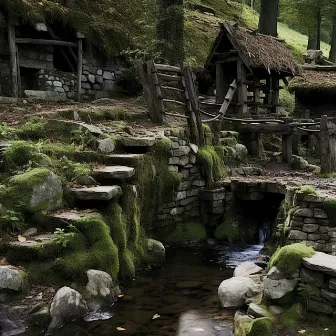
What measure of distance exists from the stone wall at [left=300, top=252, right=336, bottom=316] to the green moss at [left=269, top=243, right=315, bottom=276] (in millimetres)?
106

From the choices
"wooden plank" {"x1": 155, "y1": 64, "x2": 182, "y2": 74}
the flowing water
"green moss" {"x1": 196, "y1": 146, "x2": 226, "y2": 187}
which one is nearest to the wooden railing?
"wooden plank" {"x1": 155, "y1": 64, "x2": 182, "y2": 74}

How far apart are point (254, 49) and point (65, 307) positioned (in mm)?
11252

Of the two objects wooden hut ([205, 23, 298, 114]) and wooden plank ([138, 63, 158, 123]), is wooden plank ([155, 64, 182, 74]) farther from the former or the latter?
wooden hut ([205, 23, 298, 114])

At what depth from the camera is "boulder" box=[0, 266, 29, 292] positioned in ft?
16.6

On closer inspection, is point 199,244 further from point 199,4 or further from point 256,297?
point 199,4

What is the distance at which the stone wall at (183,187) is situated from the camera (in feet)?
31.8

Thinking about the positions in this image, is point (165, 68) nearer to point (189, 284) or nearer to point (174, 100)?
point (174, 100)

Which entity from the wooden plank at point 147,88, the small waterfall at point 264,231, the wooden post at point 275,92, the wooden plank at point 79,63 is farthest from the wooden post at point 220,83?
the small waterfall at point 264,231

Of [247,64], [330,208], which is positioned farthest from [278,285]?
[247,64]

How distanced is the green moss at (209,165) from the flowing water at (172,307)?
2.61 m

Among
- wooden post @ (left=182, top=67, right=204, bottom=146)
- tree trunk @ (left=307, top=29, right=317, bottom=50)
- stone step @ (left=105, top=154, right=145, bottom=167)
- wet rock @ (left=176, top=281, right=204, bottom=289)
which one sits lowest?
wet rock @ (left=176, top=281, right=204, bottom=289)

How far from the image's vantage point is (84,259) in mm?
5812

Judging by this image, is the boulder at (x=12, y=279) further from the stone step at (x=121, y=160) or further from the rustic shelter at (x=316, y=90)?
the rustic shelter at (x=316, y=90)

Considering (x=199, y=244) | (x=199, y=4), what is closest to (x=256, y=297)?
(x=199, y=244)
